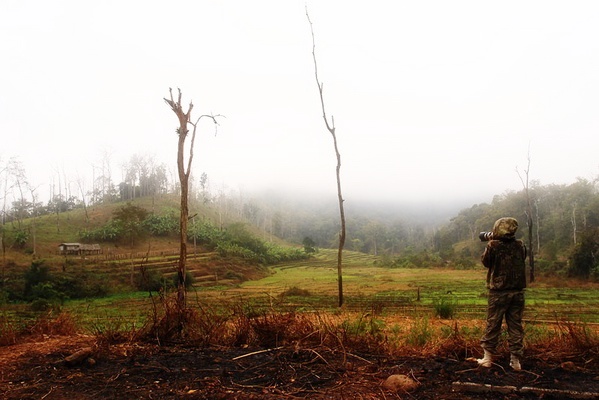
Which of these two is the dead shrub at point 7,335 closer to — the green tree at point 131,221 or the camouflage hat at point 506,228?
the camouflage hat at point 506,228

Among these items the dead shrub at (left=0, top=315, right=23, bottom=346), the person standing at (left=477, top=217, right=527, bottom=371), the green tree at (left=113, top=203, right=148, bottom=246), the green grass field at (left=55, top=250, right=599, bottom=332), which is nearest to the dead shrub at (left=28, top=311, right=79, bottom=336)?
the dead shrub at (left=0, top=315, right=23, bottom=346)

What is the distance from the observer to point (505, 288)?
4281 mm

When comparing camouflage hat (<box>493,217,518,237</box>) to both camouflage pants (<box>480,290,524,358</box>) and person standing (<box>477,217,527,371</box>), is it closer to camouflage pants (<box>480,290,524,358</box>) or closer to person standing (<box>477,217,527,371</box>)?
person standing (<box>477,217,527,371</box>)

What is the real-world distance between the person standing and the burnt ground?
0.24 metres

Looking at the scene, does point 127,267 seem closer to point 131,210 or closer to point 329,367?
point 131,210

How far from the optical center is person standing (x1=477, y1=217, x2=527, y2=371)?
4.21 m

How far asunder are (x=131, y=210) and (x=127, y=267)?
12136mm

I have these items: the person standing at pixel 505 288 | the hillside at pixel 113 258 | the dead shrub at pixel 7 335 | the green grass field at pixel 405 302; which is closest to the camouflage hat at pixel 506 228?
the person standing at pixel 505 288

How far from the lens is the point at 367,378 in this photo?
4000mm

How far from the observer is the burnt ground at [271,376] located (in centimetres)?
361

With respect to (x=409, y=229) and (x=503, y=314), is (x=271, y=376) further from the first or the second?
(x=409, y=229)

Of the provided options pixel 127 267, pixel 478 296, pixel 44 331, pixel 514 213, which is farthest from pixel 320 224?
pixel 44 331

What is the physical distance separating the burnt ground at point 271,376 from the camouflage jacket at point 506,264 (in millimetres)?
862

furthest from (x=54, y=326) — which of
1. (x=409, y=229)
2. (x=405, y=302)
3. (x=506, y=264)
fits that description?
(x=409, y=229)
